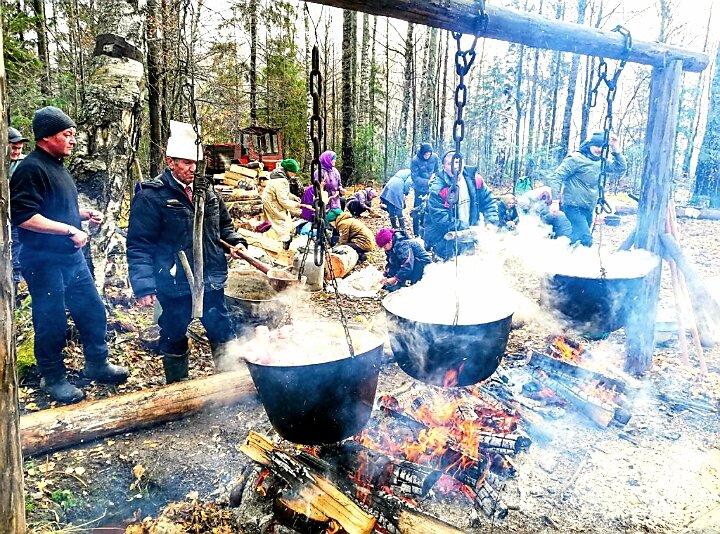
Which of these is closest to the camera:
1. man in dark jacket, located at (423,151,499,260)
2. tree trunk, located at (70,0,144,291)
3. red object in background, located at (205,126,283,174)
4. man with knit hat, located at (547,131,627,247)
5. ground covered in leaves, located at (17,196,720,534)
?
ground covered in leaves, located at (17,196,720,534)

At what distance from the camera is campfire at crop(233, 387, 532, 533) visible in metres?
2.72

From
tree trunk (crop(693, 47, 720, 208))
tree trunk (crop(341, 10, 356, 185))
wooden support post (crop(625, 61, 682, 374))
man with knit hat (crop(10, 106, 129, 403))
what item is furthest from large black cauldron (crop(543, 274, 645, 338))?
tree trunk (crop(693, 47, 720, 208))

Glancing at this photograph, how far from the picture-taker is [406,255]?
7.68 m

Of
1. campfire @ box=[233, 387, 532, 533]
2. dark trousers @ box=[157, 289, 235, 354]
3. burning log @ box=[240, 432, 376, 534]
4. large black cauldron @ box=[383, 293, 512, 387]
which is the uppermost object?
large black cauldron @ box=[383, 293, 512, 387]

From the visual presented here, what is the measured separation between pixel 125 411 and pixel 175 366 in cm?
69

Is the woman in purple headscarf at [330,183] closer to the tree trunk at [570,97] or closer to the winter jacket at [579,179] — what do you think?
the winter jacket at [579,179]

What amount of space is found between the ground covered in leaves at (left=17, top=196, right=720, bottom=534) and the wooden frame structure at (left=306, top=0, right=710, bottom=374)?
0.67 m

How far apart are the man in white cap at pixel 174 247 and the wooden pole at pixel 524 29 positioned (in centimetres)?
202

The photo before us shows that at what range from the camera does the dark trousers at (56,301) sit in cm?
420

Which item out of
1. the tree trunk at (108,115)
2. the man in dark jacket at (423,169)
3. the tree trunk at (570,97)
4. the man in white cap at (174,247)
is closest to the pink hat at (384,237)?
the man in dark jacket at (423,169)

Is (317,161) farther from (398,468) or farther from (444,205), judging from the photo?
(444,205)

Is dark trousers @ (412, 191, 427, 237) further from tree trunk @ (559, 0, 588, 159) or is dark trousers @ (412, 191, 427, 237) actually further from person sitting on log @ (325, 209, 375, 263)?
tree trunk @ (559, 0, 588, 159)

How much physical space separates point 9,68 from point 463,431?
9000mm

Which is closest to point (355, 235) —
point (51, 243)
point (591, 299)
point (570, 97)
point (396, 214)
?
point (396, 214)
